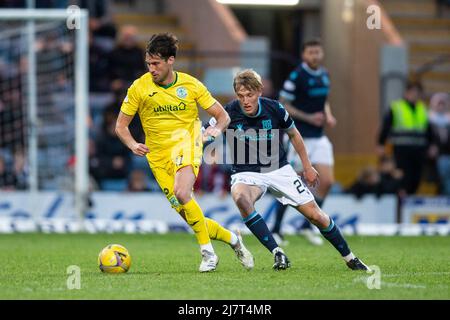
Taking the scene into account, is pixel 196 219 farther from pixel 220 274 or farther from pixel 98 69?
pixel 98 69

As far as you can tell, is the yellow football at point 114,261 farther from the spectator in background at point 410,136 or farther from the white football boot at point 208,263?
the spectator in background at point 410,136

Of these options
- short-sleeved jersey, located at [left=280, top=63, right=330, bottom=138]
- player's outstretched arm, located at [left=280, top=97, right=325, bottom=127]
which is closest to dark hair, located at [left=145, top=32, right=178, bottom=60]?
player's outstretched arm, located at [left=280, top=97, right=325, bottom=127]

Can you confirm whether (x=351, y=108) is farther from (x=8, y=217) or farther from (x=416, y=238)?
(x=8, y=217)

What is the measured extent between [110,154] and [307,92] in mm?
5539

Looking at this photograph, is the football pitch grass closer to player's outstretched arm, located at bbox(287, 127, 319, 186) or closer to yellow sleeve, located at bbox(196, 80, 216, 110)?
player's outstretched arm, located at bbox(287, 127, 319, 186)

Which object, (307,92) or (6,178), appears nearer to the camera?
(307,92)

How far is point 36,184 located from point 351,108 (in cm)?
658

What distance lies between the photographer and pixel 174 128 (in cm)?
988

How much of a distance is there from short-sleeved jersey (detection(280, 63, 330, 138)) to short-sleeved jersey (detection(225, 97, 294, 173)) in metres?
3.80

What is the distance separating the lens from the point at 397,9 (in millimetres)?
23922

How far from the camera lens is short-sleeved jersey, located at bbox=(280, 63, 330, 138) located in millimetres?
13859

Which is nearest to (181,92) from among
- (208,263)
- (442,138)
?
(208,263)

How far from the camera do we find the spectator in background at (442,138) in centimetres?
1938

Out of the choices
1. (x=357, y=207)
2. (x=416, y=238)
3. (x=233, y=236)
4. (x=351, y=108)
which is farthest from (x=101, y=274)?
(x=351, y=108)
